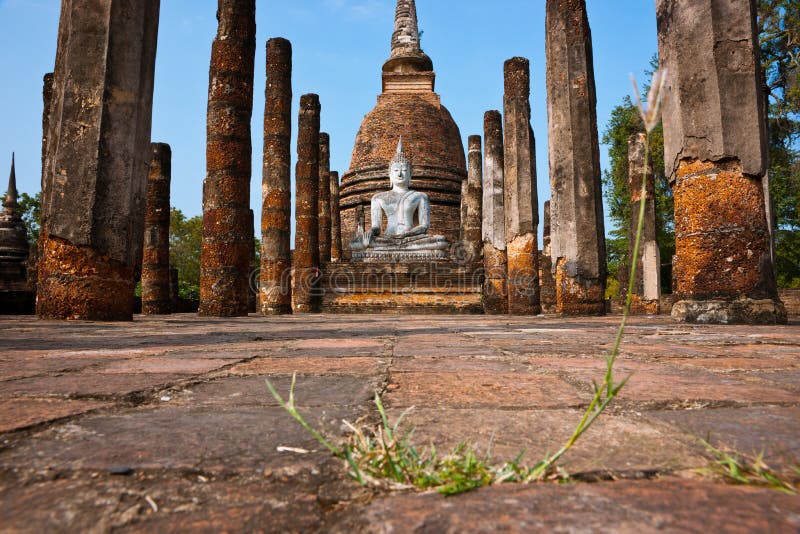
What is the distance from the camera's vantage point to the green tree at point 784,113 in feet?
53.9

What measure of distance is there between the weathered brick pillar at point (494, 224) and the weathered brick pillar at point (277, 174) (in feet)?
13.7

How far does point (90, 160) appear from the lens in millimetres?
4996

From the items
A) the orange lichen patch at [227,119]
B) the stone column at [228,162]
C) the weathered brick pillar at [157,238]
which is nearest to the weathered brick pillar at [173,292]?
the weathered brick pillar at [157,238]

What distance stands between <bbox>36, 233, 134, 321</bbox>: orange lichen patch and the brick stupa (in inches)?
663

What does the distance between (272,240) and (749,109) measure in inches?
339

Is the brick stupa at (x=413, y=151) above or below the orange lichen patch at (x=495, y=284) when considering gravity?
above

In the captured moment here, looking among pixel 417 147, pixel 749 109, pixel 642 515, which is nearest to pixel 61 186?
pixel 642 515

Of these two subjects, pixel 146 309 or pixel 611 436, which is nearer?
pixel 611 436

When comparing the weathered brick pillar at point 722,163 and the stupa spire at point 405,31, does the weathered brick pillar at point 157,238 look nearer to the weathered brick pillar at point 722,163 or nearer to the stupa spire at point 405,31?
the weathered brick pillar at point 722,163

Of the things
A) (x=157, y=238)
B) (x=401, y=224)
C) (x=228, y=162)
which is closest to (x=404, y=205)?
(x=401, y=224)

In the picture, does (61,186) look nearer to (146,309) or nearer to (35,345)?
(35,345)

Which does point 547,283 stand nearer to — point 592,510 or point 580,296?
point 580,296

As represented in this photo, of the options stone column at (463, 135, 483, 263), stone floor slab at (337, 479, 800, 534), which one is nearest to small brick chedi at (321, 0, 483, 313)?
stone column at (463, 135, 483, 263)

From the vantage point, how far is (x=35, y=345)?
2.74 meters
